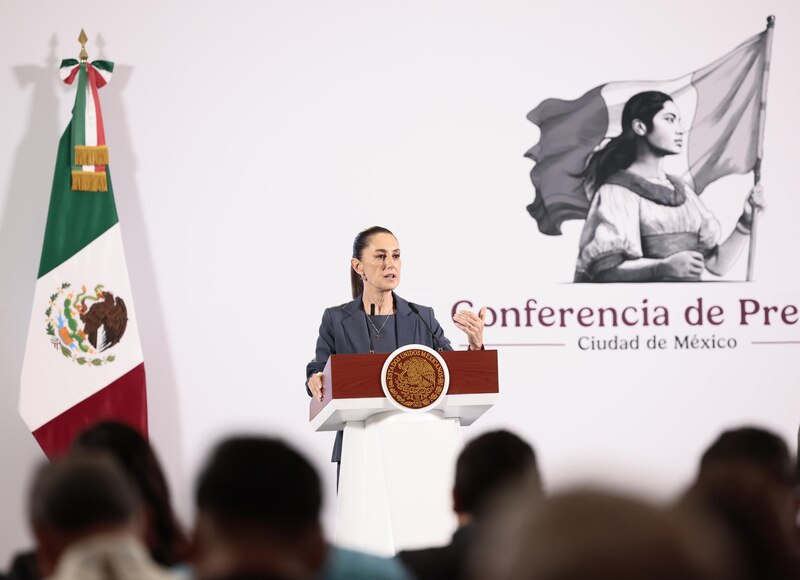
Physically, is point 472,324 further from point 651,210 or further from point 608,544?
point 608,544

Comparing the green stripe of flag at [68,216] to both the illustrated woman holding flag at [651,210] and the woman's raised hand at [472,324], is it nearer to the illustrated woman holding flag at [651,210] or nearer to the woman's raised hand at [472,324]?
the woman's raised hand at [472,324]

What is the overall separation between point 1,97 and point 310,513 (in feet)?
19.2

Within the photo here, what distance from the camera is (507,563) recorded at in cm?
78

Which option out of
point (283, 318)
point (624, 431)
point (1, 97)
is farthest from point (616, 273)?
point (1, 97)

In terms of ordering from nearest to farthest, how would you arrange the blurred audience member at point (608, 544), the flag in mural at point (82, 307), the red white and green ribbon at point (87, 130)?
the blurred audience member at point (608, 544) < the flag in mural at point (82, 307) < the red white and green ribbon at point (87, 130)

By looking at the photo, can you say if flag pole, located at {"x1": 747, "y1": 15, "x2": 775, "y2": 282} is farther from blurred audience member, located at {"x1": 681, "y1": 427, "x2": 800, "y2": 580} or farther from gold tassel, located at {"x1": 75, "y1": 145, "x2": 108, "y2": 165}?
blurred audience member, located at {"x1": 681, "y1": 427, "x2": 800, "y2": 580}

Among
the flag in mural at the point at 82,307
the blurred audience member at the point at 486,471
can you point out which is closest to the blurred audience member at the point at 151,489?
the blurred audience member at the point at 486,471

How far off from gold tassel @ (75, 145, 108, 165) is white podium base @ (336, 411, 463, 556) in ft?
9.12

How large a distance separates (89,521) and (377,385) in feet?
9.08

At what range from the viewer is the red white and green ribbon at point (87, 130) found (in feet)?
20.8

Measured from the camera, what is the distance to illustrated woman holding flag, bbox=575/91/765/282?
7.23 m

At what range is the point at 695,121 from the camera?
24.1 feet

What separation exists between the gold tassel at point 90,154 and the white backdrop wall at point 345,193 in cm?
42

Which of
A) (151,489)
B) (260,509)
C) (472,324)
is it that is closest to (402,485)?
(472,324)
